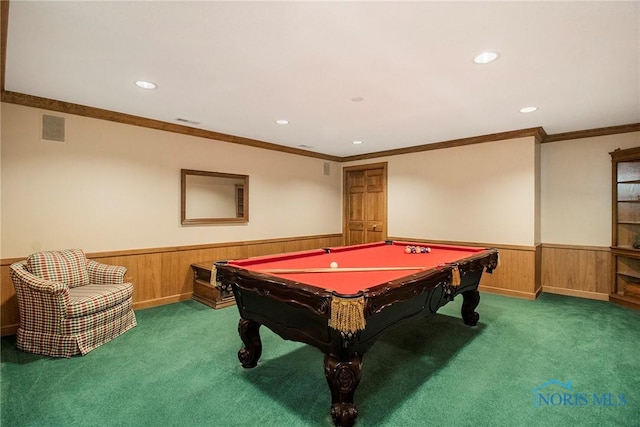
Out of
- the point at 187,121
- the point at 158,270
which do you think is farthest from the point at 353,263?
the point at 187,121

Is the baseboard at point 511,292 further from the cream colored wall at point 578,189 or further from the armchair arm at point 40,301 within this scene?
the armchair arm at point 40,301

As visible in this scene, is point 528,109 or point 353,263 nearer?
point 353,263

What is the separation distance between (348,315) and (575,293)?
464 centimetres

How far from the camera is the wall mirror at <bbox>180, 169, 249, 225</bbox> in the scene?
4328 millimetres

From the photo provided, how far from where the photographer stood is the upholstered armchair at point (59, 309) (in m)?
2.62

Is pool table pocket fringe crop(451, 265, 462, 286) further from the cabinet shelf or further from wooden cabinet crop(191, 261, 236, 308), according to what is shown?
the cabinet shelf

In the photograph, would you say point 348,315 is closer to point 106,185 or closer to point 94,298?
point 94,298

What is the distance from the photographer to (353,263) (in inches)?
108

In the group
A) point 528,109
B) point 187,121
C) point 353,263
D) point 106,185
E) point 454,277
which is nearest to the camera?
point 454,277

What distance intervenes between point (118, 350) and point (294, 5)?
303cm

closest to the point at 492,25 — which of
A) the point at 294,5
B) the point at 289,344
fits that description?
the point at 294,5

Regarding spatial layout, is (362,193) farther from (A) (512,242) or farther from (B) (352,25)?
(B) (352,25)

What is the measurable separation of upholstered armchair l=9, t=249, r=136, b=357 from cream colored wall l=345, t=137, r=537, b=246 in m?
4.49

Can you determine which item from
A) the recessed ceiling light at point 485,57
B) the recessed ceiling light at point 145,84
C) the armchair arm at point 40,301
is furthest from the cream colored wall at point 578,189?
the armchair arm at point 40,301
